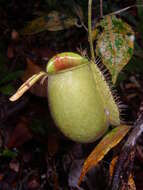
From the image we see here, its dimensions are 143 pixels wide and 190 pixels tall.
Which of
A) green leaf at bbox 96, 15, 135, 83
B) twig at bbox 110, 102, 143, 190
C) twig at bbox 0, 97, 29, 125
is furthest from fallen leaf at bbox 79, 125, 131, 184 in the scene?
twig at bbox 0, 97, 29, 125

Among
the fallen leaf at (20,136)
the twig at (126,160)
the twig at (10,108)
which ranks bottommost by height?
the fallen leaf at (20,136)

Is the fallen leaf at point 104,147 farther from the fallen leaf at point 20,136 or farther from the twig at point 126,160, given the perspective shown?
the fallen leaf at point 20,136

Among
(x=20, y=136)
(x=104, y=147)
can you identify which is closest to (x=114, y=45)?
(x=104, y=147)

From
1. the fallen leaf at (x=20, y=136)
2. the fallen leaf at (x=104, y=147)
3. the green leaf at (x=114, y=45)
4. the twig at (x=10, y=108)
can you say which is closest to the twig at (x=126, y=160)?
the fallen leaf at (x=104, y=147)

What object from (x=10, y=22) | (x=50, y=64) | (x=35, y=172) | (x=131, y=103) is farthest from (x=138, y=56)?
(x=10, y=22)

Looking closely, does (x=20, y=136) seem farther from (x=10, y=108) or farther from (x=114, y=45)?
(x=114, y=45)
